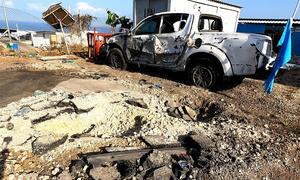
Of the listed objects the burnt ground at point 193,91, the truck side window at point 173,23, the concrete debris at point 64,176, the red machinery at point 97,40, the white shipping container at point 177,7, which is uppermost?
the white shipping container at point 177,7

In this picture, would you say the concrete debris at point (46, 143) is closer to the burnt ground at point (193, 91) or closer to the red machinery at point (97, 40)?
the burnt ground at point (193, 91)

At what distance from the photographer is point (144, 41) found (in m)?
7.86

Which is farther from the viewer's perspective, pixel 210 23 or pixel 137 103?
pixel 210 23

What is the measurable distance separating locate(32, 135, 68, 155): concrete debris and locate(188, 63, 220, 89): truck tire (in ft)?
12.7

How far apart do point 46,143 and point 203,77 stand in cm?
420

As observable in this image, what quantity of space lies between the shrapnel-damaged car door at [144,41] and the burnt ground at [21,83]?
7.19 feet

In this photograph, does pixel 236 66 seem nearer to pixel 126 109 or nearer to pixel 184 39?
pixel 184 39

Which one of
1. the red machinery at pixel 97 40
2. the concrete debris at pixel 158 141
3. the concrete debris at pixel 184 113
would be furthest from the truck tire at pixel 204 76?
the red machinery at pixel 97 40

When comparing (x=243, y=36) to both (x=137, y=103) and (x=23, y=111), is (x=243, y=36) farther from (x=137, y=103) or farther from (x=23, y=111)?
(x=23, y=111)

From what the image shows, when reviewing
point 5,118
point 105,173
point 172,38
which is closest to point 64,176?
point 105,173

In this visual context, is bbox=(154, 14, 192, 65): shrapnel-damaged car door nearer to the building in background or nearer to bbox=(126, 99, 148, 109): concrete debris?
bbox=(126, 99, 148, 109): concrete debris

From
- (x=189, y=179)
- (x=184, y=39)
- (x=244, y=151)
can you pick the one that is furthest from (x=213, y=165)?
Answer: (x=184, y=39)

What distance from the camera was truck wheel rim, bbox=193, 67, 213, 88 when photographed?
6.70 m

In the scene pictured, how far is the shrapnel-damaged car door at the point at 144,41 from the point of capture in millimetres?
7711
